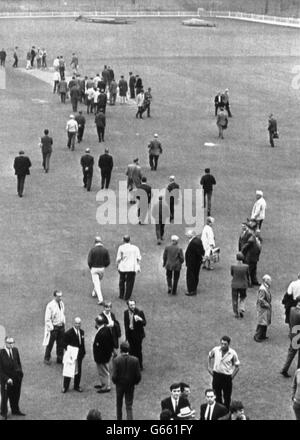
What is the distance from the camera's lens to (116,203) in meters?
25.0

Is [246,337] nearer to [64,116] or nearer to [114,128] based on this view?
[114,128]

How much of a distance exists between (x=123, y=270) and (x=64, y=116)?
20.9m

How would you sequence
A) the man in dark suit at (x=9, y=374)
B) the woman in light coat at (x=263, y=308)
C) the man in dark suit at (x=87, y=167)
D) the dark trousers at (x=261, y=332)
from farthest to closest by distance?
the man in dark suit at (x=87, y=167) < the dark trousers at (x=261, y=332) < the woman in light coat at (x=263, y=308) < the man in dark suit at (x=9, y=374)

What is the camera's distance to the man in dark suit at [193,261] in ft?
59.6

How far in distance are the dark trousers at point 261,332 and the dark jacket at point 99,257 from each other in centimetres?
330

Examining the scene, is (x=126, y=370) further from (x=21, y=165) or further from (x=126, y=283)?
(x=21, y=165)

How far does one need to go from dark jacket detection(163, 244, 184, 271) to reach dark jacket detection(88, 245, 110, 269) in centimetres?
121

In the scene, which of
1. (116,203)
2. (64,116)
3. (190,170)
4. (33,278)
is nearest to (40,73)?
(64,116)

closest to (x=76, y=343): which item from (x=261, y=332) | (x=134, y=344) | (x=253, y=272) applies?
(x=134, y=344)

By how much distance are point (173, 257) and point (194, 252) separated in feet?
1.54

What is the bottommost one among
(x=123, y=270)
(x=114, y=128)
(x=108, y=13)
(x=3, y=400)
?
(x=3, y=400)

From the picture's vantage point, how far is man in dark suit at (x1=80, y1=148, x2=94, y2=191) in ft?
84.2

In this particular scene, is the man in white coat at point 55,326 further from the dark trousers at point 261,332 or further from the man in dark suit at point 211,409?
the man in dark suit at point 211,409

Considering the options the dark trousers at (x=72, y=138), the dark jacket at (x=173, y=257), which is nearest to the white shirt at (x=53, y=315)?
the dark jacket at (x=173, y=257)
